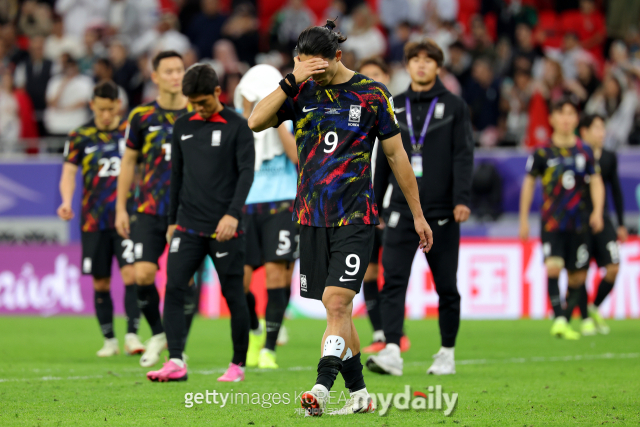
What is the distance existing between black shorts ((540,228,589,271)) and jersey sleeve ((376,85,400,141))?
5.98m

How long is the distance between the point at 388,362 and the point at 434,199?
1397 mm

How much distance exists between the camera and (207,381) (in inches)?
275

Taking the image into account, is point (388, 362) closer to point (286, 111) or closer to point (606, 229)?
point (286, 111)

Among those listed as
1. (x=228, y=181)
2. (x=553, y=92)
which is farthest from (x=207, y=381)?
(x=553, y=92)

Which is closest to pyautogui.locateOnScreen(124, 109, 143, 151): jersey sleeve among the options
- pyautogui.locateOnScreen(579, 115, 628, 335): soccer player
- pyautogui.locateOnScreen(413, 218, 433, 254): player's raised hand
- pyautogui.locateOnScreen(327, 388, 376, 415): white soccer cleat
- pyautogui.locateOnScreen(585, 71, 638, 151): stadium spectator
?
pyautogui.locateOnScreen(413, 218, 433, 254): player's raised hand

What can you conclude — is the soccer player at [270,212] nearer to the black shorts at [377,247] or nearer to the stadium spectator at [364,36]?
the black shorts at [377,247]

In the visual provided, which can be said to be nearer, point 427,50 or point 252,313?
point 427,50

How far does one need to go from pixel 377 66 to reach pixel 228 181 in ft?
10.2

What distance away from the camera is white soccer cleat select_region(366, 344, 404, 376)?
7.37 metres

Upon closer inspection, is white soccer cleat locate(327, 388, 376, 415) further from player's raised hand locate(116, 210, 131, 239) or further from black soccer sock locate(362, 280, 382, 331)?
black soccer sock locate(362, 280, 382, 331)

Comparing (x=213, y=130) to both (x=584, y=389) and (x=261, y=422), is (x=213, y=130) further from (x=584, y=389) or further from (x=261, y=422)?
(x=584, y=389)

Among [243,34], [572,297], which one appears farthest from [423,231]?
[243,34]

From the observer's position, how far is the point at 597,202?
10969 millimetres

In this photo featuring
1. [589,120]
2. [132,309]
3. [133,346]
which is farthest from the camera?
[589,120]
